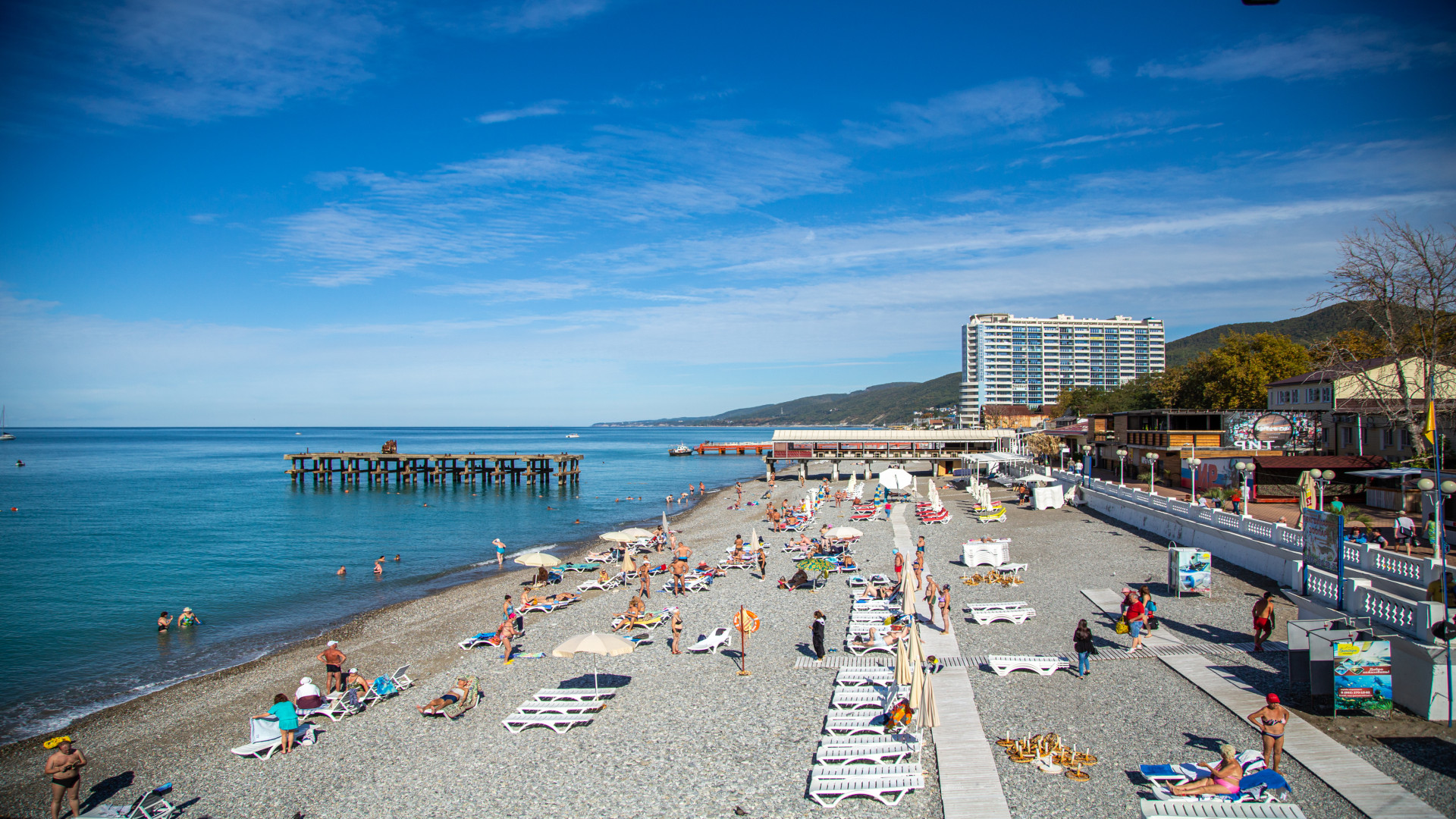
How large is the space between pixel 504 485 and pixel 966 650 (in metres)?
61.9

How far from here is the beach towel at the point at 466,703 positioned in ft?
40.2

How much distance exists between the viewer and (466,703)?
12.5 metres

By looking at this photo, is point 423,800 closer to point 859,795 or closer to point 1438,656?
point 859,795

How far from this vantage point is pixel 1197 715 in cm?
1028

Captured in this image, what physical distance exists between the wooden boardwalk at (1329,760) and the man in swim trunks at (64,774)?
1511 cm

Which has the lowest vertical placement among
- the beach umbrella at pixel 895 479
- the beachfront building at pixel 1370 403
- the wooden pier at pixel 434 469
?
the wooden pier at pixel 434 469

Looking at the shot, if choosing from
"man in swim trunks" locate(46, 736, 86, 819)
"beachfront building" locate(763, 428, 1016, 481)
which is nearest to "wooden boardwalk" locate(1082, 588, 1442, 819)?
"man in swim trunks" locate(46, 736, 86, 819)

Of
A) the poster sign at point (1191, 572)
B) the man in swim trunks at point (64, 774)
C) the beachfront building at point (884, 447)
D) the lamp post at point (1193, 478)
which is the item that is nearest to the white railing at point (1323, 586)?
the poster sign at point (1191, 572)

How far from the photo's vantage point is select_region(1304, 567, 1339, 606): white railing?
12.4 meters

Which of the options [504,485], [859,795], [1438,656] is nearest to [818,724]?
[859,795]

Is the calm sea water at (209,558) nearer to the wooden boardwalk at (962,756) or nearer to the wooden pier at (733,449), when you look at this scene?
the wooden boardwalk at (962,756)

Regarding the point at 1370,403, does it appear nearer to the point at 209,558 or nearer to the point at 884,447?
the point at 884,447

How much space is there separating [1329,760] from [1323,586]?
5652 mm

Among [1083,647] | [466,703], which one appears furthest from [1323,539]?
[466,703]
